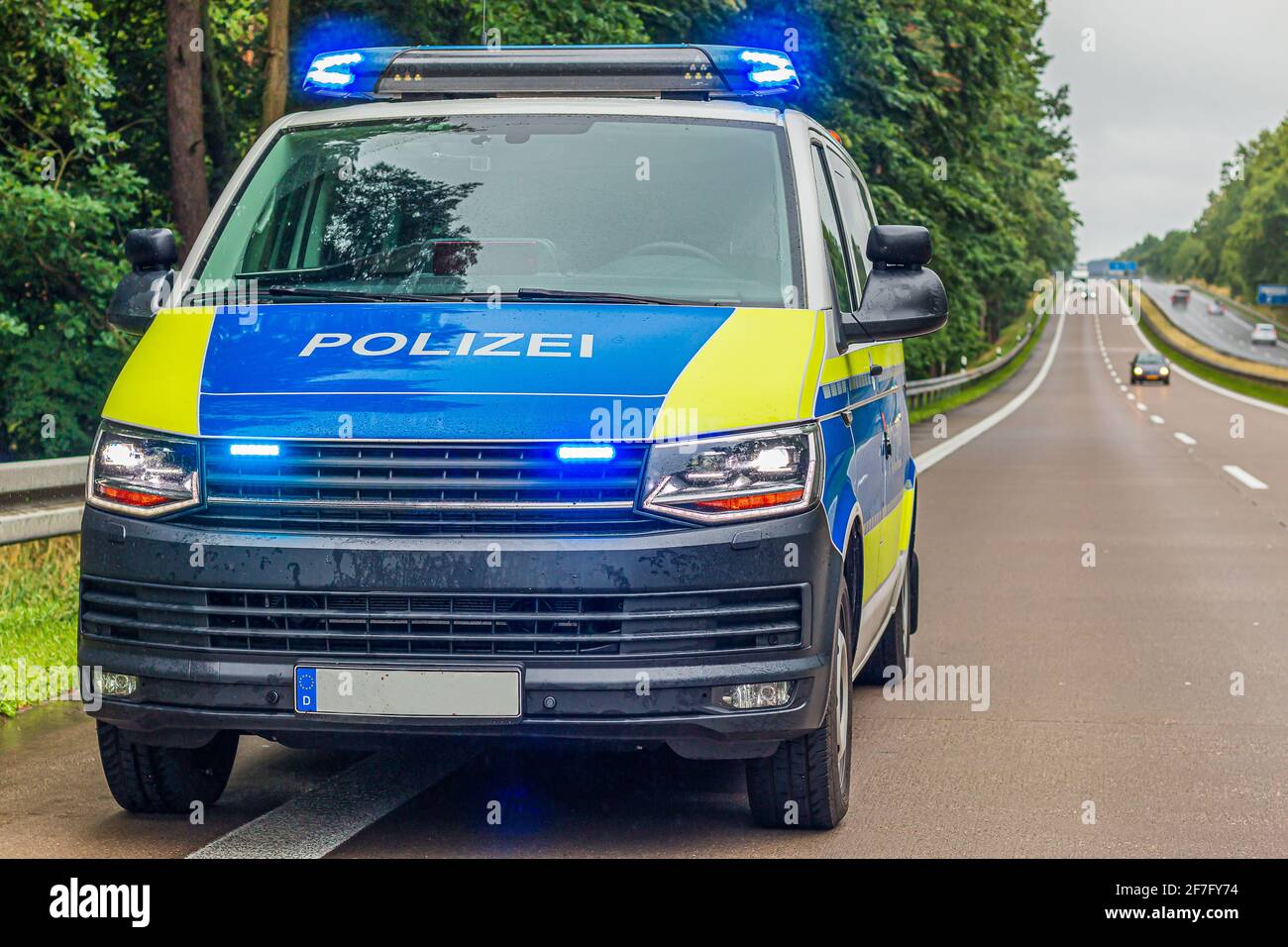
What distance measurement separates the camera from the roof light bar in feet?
21.7

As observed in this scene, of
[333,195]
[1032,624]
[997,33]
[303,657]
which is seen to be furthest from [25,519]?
[997,33]

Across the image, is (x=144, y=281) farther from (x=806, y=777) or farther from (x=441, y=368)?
(x=806, y=777)

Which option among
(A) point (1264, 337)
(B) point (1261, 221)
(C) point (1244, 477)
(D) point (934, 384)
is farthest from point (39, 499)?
(B) point (1261, 221)

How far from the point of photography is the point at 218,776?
578 centimetres

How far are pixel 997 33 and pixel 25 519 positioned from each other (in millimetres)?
27946

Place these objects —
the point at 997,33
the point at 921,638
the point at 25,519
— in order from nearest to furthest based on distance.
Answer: the point at 25,519 < the point at 921,638 < the point at 997,33

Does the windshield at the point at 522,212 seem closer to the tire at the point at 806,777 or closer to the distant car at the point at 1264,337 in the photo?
the tire at the point at 806,777

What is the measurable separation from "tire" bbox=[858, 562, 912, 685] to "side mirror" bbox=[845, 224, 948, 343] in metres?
2.26

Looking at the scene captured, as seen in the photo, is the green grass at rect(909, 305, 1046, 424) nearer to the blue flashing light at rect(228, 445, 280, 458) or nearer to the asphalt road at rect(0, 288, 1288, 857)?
the asphalt road at rect(0, 288, 1288, 857)

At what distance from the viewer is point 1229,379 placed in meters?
73.4

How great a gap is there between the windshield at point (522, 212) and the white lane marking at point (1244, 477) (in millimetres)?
15157

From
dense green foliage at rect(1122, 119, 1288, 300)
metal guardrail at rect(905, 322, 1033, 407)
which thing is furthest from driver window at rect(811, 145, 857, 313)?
dense green foliage at rect(1122, 119, 1288, 300)
